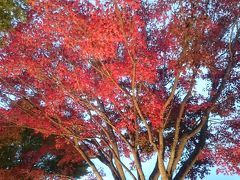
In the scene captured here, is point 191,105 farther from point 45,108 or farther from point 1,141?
point 1,141

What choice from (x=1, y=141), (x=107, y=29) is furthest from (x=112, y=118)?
(x=1, y=141)

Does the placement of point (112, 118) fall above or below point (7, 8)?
below

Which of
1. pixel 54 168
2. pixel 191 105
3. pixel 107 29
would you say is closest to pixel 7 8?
pixel 107 29

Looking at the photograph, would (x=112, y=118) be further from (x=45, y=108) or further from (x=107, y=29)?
(x=107, y=29)

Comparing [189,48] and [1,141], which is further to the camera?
[1,141]

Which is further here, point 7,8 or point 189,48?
point 7,8

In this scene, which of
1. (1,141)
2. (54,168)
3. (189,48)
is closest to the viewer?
(189,48)

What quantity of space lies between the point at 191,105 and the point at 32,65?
6.69 m

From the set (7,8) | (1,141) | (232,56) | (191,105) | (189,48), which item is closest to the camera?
(189,48)

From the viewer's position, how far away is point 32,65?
46.4ft

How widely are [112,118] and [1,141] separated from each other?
813 centimetres

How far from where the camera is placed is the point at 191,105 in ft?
51.0

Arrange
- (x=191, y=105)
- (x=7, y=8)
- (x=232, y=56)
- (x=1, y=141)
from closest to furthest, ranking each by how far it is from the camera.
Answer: (x=7, y=8)
(x=232, y=56)
(x=191, y=105)
(x=1, y=141)

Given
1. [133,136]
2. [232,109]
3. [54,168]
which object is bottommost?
[133,136]
